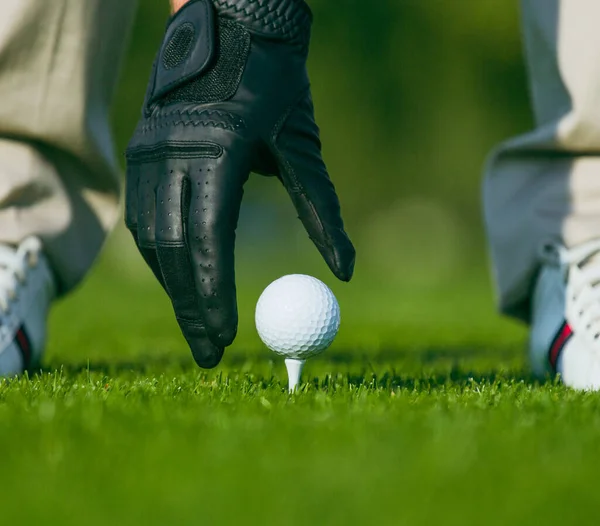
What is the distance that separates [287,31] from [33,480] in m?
1.51

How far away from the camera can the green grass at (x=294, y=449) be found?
145 centimetres

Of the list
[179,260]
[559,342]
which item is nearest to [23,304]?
[179,260]

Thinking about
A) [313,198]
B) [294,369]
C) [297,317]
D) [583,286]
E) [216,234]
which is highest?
[313,198]

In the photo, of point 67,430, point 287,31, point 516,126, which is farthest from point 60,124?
point 516,126

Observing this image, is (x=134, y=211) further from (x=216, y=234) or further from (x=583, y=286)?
(x=583, y=286)

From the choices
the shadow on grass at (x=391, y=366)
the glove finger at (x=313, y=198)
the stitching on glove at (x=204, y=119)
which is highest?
the stitching on glove at (x=204, y=119)

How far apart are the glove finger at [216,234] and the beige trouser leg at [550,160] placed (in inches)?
55.9

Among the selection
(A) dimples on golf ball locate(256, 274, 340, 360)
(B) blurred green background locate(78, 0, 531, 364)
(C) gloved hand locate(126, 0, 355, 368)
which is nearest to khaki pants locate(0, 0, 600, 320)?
(C) gloved hand locate(126, 0, 355, 368)

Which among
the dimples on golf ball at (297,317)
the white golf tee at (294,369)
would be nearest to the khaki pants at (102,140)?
the dimples on golf ball at (297,317)

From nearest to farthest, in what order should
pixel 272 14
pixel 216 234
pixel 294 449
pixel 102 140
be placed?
1. pixel 294 449
2. pixel 216 234
3. pixel 272 14
4. pixel 102 140

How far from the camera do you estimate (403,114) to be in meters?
29.9

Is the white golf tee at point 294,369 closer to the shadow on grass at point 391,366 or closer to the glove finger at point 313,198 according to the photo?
the shadow on grass at point 391,366

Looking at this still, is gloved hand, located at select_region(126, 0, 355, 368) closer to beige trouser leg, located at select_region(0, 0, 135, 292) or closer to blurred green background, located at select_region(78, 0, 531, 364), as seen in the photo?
beige trouser leg, located at select_region(0, 0, 135, 292)

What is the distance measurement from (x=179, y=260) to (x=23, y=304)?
931 millimetres
